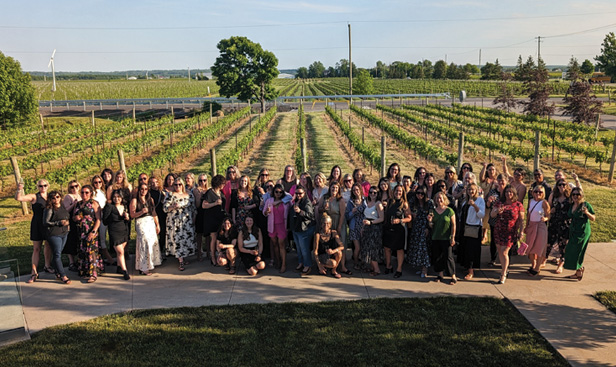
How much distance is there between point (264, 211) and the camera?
726cm

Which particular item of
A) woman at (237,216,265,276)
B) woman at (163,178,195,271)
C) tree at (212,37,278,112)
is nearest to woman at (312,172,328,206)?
woman at (237,216,265,276)

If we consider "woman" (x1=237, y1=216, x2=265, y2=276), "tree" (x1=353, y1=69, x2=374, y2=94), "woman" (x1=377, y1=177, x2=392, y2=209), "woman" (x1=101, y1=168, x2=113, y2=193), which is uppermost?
"tree" (x1=353, y1=69, x2=374, y2=94)

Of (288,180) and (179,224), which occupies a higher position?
(288,180)

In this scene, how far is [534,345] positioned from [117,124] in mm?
27479

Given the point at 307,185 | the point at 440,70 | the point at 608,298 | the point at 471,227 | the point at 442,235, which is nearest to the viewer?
the point at 608,298

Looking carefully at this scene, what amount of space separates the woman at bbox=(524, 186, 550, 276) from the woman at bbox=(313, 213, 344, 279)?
281 centimetres

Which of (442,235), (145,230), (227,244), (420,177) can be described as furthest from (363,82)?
(145,230)

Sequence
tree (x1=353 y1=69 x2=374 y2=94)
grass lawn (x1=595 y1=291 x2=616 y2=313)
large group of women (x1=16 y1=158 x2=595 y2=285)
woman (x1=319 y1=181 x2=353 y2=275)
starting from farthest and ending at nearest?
tree (x1=353 y1=69 x2=374 y2=94) < woman (x1=319 y1=181 x2=353 y2=275) < large group of women (x1=16 y1=158 x2=595 y2=285) < grass lawn (x1=595 y1=291 x2=616 y2=313)

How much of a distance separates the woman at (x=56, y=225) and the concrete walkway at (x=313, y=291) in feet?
0.94

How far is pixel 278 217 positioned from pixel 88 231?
2862 mm

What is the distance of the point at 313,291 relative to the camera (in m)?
6.55

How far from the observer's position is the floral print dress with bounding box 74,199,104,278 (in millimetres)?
6966

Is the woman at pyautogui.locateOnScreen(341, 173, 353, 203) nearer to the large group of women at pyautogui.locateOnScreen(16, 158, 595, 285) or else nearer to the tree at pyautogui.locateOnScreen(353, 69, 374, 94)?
the large group of women at pyautogui.locateOnScreen(16, 158, 595, 285)

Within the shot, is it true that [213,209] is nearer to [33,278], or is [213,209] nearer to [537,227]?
[33,278]
